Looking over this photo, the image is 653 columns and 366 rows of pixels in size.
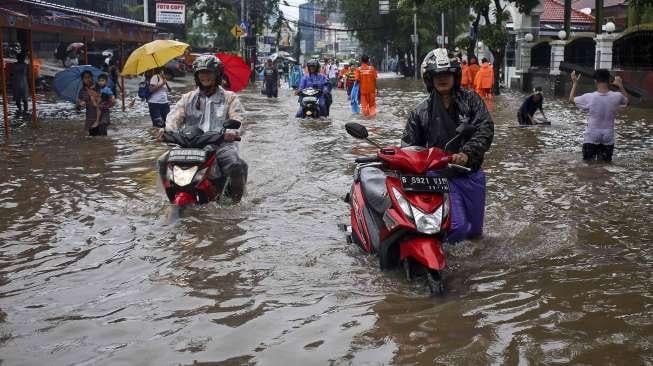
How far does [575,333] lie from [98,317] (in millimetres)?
2707

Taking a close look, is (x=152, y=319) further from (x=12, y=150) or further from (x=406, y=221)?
(x=12, y=150)

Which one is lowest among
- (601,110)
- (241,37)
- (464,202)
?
(464,202)

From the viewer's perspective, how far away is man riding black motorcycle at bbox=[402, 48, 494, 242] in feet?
17.4

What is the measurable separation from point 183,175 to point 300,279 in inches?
83.7

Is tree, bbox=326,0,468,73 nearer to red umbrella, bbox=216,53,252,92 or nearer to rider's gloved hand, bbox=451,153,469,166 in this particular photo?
red umbrella, bbox=216,53,252,92

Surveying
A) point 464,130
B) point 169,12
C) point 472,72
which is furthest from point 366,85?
point 169,12

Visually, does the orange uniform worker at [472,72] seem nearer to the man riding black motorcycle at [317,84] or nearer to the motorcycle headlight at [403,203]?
the man riding black motorcycle at [317,84]

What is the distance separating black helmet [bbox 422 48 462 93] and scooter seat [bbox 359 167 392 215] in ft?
2.51

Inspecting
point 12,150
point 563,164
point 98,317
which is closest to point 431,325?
point 98,317

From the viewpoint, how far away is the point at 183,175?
6828mm

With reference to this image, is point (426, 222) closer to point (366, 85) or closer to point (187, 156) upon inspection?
point (187, 156)

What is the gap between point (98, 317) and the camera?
14.5ft

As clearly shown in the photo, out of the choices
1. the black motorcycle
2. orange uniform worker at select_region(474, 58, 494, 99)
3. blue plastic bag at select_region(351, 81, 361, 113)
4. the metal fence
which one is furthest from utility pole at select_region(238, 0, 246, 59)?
the black motorcycle

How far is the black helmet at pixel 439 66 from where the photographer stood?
207 inches
